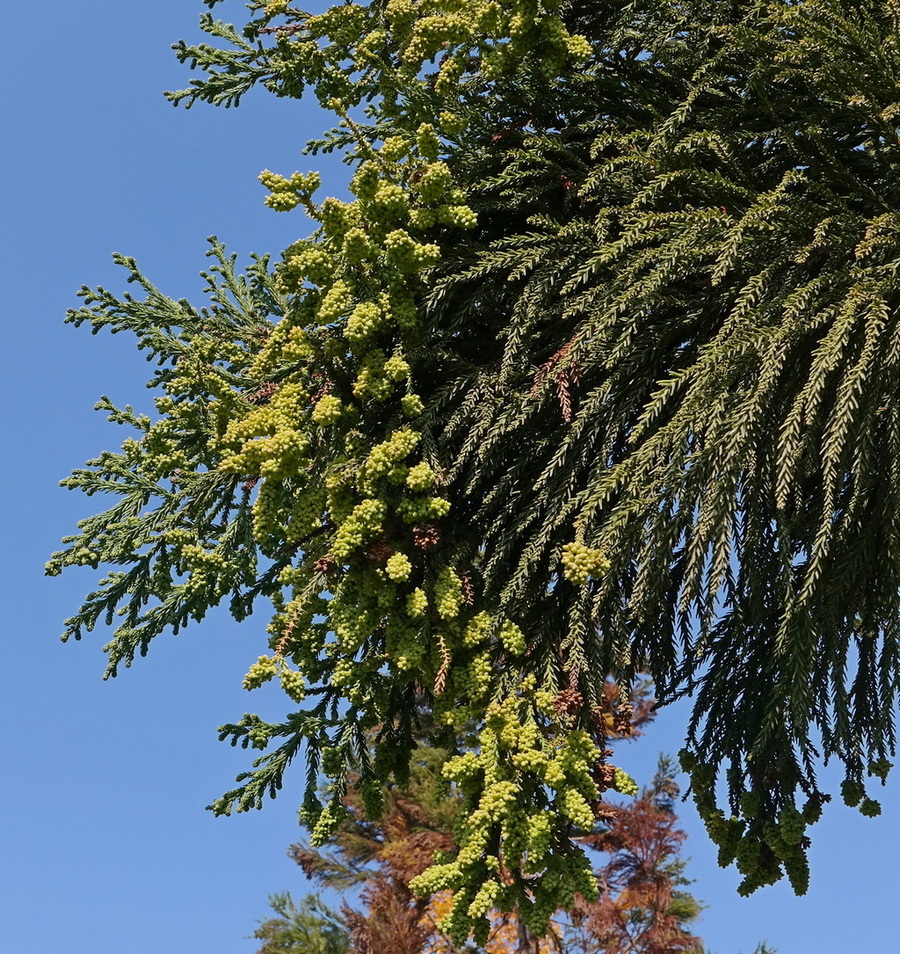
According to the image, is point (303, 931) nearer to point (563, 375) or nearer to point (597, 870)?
point (597, 870)

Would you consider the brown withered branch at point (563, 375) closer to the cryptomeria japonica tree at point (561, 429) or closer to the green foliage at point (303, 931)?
the cryptomeria japonica tree at point (561, 429)

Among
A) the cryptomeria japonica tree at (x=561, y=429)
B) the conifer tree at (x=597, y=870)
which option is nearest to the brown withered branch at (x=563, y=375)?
the cryptomeria japonica tree at (x=561, y=429)

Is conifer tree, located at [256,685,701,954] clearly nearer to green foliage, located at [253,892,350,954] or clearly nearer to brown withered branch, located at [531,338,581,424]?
green foliage, located at [253,892,350,954]

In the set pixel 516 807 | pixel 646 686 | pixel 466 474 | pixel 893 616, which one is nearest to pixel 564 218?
pixel 466 474

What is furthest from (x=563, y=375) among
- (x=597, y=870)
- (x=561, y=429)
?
(x=597, y=870)

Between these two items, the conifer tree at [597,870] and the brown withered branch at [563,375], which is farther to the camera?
the conifer tree at [597,870]

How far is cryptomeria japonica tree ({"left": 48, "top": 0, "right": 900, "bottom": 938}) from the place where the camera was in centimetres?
360

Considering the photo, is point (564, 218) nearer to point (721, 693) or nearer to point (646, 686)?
point (721, 693)

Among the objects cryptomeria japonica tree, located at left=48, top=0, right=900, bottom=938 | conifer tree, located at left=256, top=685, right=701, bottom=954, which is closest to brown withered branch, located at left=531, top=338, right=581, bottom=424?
cryptomeria japonica tree, located at left=48, top=0, right=900, bottom=938

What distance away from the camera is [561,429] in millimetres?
4023

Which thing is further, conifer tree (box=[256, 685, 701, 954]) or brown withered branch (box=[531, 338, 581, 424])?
conifer tree (box=[256, 685, 701, 954])

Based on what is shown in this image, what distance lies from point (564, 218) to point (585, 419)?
0.85 m

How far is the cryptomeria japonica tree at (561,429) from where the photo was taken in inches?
142

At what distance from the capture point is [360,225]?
12.8ft
